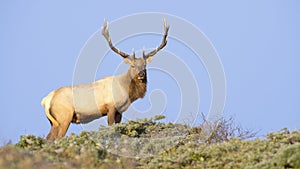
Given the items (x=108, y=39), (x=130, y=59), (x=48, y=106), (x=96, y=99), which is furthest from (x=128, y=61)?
(x=48, y=106)

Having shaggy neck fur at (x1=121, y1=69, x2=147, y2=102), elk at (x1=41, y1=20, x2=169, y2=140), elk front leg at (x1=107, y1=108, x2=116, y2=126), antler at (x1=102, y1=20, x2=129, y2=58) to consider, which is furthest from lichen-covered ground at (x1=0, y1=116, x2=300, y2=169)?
antler at (x1=102, y1=20, x2=129, y2=58)

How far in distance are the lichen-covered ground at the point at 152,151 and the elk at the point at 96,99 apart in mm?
3095

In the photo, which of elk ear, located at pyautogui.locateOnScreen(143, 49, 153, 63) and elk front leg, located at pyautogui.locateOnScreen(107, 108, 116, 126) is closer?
elk front leg, located at pyautogui.locateOnScreen(107, 108, 116, 126)

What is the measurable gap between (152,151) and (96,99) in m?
4.90

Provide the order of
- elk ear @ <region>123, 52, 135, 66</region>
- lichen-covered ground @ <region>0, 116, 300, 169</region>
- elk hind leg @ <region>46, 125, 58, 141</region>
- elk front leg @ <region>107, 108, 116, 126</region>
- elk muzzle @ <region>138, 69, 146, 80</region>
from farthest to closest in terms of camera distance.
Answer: elk ear @ <region>123, 52, 135, 66</region> < elk muzzle @ <region>138, 69, 146, 80</region> < elk front leg @ <region>107, 108, 116, 126</region> < elk hind leg @ <region>46, 125, 58, 141</region> < lichen-covered ground @ <region>0, 116, 300, 169</region>

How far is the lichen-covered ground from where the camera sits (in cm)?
764

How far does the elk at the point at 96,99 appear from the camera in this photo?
1358 centimetres

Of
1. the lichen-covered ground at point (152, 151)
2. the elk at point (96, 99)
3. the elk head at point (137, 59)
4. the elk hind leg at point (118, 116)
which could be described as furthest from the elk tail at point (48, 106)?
the lichen-covered ground at point (152, 151)

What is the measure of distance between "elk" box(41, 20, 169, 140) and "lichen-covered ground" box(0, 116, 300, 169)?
309 cm

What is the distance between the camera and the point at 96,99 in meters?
14.0

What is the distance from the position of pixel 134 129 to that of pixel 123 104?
10.4 ft

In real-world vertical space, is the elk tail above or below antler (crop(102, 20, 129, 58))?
below

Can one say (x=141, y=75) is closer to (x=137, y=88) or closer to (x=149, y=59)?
(x=137, y=88)

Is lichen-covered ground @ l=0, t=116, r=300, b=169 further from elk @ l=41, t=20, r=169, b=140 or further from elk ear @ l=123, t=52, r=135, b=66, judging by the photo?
elk ear @ l=123, t=52, r=135, b=66
